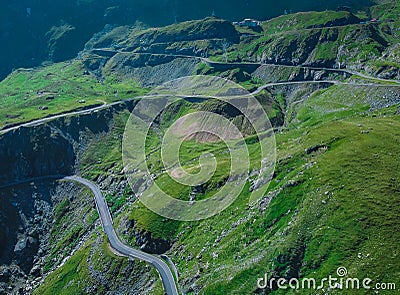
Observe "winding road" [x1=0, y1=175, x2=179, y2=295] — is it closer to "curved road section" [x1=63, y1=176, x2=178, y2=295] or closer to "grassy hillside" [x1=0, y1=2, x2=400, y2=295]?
"curved road section" [x1=63, y1=176, x2=178, y2=295]

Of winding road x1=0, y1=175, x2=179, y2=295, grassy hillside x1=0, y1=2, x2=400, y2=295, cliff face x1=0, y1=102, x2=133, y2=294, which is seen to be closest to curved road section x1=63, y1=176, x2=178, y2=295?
winding road x1=0, y1=175, x2=179, y2=295

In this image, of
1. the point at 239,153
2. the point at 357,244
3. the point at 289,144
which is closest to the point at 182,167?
the point at 239,153

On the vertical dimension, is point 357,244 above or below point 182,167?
above

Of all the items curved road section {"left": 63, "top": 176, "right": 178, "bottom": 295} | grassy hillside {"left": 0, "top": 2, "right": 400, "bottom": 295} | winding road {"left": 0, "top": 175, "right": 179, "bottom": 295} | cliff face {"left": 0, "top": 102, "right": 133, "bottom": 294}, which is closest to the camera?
grassy hillside {"left": 0, "top": 2, "right": 400, "bottom": 295}

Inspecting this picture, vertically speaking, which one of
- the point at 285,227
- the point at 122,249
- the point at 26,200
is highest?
the point at 285,227

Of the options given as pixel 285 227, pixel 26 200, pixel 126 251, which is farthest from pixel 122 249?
pixel 26 200

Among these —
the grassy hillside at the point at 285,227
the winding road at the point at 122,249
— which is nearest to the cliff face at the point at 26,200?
the winding road at the point at 122,249

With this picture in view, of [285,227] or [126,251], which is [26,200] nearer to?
[126,251]

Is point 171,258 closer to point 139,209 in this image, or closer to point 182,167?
point 139,209
